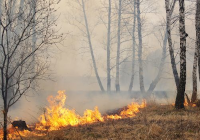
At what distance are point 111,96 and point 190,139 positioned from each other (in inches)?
494

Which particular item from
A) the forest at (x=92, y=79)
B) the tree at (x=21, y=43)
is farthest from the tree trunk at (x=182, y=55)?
the tree at (x=21, y=43)

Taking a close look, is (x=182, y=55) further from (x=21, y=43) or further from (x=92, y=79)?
(x=92, y=79)

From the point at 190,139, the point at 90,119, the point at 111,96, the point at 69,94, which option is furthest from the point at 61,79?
the point at 190,139

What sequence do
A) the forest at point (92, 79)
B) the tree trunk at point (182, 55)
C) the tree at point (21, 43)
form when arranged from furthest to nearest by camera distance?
the tree trunk at point (182, 55), the forest at point (92, 79), the tree at point (21, 43)

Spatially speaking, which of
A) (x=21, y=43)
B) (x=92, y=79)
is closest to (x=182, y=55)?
(x=21, y=43)

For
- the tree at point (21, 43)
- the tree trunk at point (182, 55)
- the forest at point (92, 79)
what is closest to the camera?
the tree at point (21, 43)

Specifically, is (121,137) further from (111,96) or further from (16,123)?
(111,96)

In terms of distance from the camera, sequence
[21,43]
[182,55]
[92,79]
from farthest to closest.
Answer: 1. [92,79]
2. [182,55]
3. [21,43]

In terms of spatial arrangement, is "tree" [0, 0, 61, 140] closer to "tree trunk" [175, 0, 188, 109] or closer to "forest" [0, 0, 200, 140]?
"forest" [0, 0, 200, 140]

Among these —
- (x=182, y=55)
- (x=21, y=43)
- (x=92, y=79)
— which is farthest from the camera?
(x=92, y=79)

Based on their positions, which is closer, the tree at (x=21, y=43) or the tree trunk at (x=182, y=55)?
the tree at (x=21, y=43)

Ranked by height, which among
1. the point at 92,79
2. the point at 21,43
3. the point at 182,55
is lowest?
the point at 92,79

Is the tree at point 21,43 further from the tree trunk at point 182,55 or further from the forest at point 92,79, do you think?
the tree trunk at point 182,55

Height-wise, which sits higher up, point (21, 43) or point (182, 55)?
point (21, 43)
